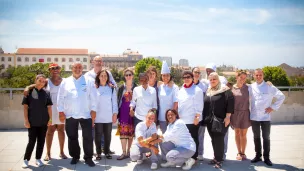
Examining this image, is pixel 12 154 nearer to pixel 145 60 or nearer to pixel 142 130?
pixel 142 130

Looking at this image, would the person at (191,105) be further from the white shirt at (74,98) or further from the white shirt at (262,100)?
the white shirt at (74,98)

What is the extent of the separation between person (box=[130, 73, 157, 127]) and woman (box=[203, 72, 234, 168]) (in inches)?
37.3

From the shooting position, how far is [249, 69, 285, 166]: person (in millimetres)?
4566

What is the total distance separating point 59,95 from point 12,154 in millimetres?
1721

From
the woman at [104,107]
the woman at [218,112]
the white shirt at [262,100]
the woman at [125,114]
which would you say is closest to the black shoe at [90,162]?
the woman at [104,107]

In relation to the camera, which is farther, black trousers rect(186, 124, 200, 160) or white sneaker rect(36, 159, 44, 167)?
black trousers rect(186, 124, 200, 160)

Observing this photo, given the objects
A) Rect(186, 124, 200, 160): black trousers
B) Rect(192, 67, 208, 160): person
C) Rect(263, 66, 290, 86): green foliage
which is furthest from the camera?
Rect(263, 66, 290, 86): green foliage

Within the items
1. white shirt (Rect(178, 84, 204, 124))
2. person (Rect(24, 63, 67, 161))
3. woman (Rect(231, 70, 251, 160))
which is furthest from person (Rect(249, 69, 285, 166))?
person (Rect(24, 63, 67, 161))

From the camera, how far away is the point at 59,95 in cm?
436

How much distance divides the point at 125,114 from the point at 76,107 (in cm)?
91

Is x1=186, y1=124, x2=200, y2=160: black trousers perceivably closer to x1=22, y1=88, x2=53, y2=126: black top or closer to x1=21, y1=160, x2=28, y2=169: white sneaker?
x1=22, y1=88, x2=53, y2=126: black top

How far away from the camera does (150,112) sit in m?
4.38

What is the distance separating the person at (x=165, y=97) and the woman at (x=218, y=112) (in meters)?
0.60

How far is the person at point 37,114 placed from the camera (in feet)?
14.0
